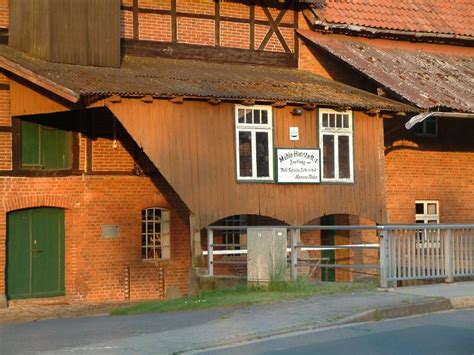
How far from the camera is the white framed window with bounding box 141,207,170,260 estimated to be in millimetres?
26031

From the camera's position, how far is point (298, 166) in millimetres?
24734

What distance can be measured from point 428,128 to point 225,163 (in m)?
8.39

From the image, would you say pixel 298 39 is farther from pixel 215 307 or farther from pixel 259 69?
pixel 215 307

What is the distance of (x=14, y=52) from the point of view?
76.2 feet

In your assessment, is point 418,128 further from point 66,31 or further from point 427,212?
point 66,31

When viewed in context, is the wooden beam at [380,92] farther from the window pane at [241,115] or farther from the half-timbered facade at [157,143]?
the window pane at [241,115]

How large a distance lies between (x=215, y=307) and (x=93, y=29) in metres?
8.57

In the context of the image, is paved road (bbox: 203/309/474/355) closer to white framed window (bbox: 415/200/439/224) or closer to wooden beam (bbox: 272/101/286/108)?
wooden beam (bbox: 272/101/286/108)

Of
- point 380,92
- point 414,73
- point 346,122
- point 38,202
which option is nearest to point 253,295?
point 38,202

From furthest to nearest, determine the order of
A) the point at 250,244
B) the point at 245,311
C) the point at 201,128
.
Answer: the point at 201,128 → the point at 250,244 → the point at 245,311

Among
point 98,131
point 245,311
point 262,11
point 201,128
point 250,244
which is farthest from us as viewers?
point 262,11

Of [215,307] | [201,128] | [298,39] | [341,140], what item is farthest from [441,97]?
[215,307]

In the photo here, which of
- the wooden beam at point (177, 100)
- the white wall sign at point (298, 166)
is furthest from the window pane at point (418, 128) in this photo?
the wooden beam at point (177, 100)

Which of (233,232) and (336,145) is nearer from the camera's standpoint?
(336,145)
